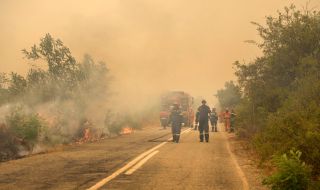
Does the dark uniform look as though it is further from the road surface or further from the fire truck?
the fire truck

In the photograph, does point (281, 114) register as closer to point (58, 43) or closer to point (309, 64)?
point (309, 64)

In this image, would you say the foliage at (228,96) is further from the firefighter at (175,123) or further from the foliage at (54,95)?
the firefighter at (175,123)

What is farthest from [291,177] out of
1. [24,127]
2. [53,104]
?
[53,104]

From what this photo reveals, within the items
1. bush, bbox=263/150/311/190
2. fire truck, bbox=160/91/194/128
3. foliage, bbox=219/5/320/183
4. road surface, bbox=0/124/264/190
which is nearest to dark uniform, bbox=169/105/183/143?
foliage, bbox=219/5/320/183

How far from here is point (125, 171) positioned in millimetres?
10336

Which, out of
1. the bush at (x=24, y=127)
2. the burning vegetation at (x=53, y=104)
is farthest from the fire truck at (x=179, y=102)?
the bush at (x=24, y=127)

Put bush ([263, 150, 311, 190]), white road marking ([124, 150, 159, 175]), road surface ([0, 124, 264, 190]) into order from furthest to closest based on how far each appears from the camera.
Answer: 1. white road marking ([124, 150, 159, 175])
2. road surface ([0, 124, 264, 190])
3. bush ([263, 150, 311, 190])

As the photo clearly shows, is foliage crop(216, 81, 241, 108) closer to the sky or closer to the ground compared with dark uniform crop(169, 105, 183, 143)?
closer to the sky

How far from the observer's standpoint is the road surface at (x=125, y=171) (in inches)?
340

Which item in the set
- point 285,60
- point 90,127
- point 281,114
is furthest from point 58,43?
point 281,114

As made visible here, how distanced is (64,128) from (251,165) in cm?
990

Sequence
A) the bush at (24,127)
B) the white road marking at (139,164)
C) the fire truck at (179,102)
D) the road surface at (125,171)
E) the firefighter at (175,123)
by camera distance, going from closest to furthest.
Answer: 1. the road surface at (125,171)
2. the white road marking at (139,164)
3. the bush at (24,127)
4. the firefighter at (175,123)
5. the fire truck at (179,102)

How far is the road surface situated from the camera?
8633 millimetres

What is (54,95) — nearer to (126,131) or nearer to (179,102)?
(126,131)
